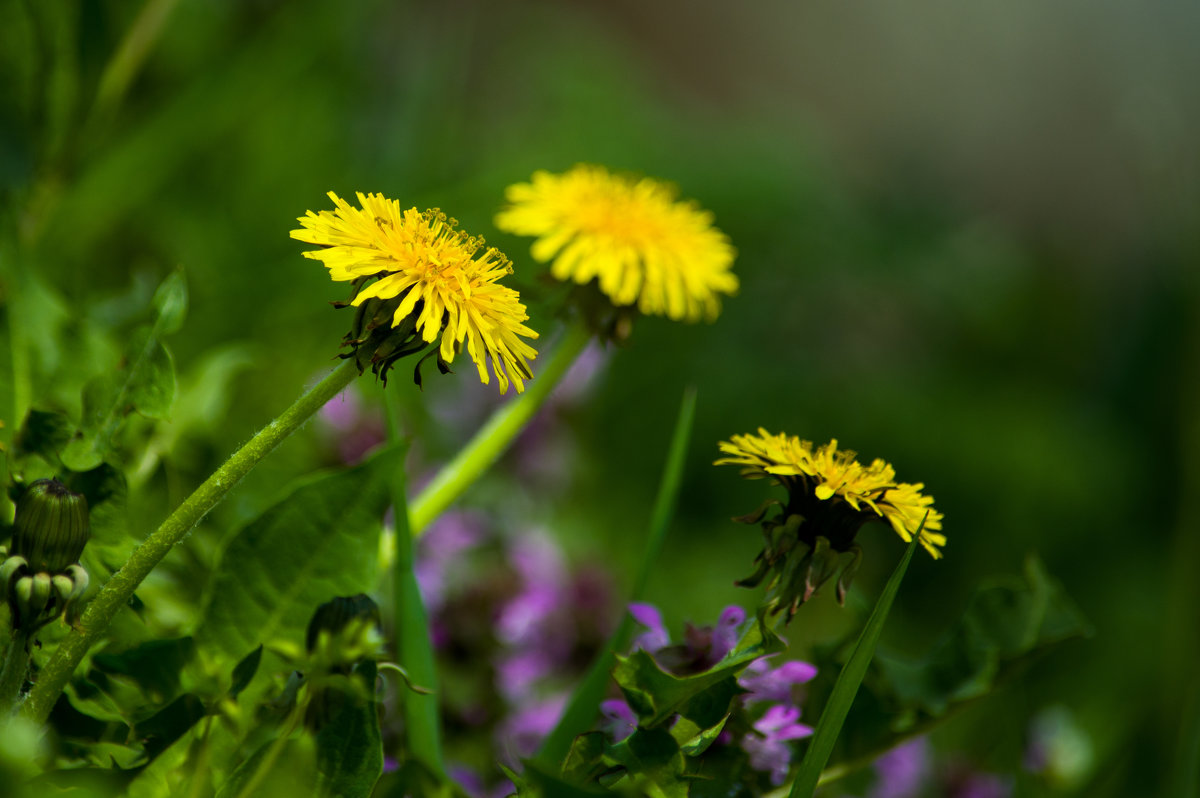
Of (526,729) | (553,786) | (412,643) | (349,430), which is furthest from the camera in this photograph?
(349,430)

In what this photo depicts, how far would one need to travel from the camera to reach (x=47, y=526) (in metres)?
0.26

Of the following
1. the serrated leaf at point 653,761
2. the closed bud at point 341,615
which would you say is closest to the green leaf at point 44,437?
the closed bud at point 341,615

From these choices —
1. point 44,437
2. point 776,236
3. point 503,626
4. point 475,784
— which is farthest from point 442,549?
point 776,236

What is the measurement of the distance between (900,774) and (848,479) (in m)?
0.36

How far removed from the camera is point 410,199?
815 mm

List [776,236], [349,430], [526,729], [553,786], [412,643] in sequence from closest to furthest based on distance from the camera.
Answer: [553,786]
[412,643]
[526,729]
[349,430]
[776,236]

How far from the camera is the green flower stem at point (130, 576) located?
0.87 feet

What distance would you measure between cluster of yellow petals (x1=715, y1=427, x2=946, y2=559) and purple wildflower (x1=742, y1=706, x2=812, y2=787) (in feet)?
0.26

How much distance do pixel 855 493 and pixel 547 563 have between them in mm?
360

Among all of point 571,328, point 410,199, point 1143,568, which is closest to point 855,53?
point 1143,568

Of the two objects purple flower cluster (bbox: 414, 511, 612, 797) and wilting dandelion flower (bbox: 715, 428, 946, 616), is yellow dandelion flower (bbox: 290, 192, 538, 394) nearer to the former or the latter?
wilting dandelion flower (bbox: 715, 428, 946, 616)

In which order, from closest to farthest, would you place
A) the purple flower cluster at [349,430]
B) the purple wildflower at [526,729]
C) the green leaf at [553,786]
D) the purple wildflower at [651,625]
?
the green leaf at [553,786] → the purple wildflower at [651,625] → the purple wildflower at [526,729] → the purple flower cluster at [349,430]

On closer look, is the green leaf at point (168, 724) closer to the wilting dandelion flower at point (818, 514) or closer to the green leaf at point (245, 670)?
the green leaf at point (245, 670)

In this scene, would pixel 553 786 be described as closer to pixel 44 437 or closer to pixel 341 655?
pixel 341 655
